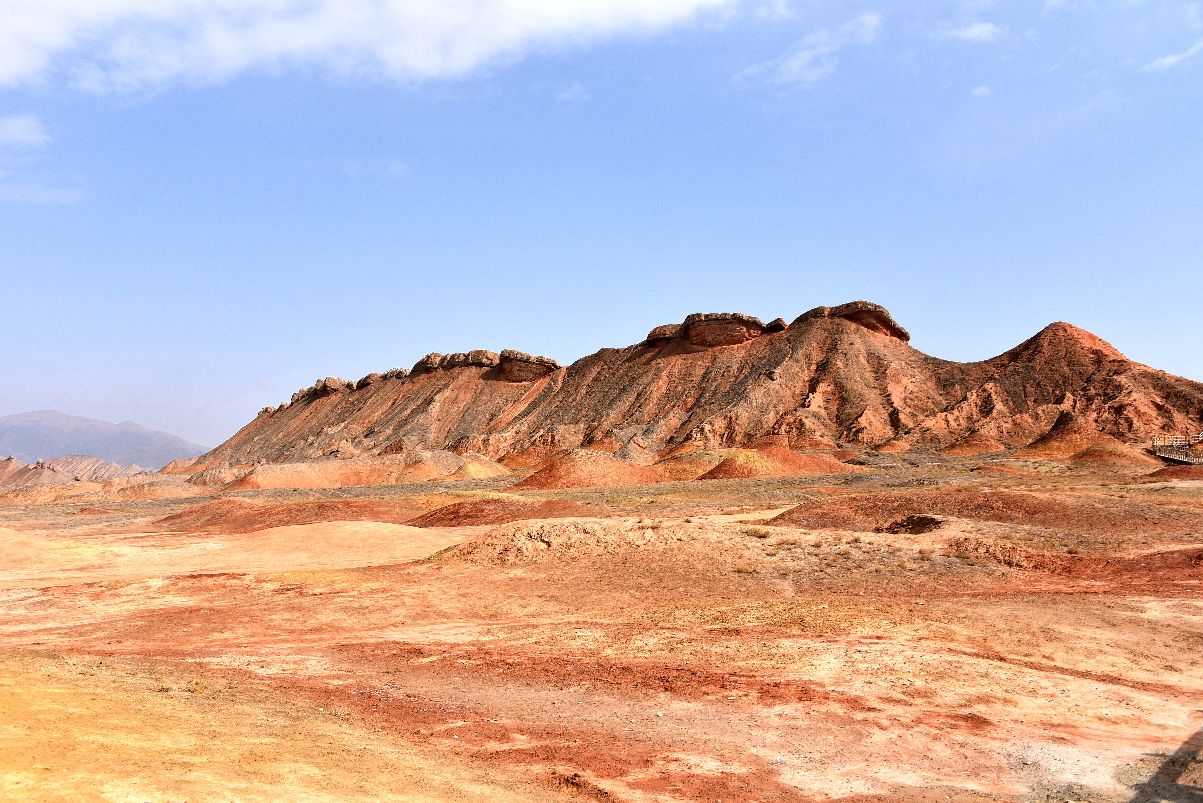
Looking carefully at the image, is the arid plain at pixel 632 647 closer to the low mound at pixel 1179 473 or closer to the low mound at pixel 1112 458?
the low mound at pixel 1179 473

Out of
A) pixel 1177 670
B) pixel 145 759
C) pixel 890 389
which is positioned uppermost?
pixel 890 389

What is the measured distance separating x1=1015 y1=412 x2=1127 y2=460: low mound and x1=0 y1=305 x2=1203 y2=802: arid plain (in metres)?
7.04

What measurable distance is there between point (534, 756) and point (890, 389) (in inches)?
2649

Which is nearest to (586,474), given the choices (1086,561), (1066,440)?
(1066,440)

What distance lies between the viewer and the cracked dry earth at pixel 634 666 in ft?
22.2

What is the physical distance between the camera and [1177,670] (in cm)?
1093

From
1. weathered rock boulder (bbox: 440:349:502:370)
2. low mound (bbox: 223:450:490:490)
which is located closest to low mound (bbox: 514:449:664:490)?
low mound (bbox: 223:450:490:490)

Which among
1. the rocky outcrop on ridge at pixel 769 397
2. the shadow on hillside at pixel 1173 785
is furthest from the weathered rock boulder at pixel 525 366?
the shadow on hillside at pixel 1173 785

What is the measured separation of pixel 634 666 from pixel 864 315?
237 ft

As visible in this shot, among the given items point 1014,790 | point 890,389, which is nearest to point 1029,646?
point 1014,790

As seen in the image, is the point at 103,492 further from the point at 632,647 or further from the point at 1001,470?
the point at 632,647

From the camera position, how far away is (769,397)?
2781 inches

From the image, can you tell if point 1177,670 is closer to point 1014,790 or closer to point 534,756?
point 1014,790

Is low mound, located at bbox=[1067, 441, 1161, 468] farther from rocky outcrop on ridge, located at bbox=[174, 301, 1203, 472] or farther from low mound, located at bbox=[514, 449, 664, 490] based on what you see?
low mound, located at bbox=[514, 449, 664, 490]
